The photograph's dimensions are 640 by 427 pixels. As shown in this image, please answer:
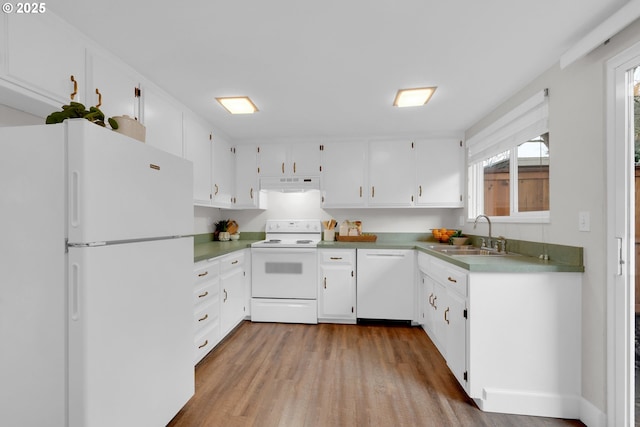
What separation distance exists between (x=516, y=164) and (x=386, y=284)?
168cm

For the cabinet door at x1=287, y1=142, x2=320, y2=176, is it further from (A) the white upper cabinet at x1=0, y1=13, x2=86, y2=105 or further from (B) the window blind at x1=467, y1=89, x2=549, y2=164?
(A) the white upper cabinet at x1=0, y1=13, x2=86, y2=105

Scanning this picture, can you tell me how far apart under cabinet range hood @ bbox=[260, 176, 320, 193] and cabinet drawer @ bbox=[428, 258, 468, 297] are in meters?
1.67

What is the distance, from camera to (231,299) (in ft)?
9.38

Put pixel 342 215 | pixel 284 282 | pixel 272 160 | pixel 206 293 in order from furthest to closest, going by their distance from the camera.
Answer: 1. pixel 342 215
2. pixel 272 160
3. pixel 284 282
4. pixel 206 293

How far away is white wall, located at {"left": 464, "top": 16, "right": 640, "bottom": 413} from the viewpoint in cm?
157

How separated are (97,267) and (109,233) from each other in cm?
14

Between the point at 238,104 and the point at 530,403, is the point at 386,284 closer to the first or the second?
the point at 530,403

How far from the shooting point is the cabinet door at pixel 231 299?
269cm

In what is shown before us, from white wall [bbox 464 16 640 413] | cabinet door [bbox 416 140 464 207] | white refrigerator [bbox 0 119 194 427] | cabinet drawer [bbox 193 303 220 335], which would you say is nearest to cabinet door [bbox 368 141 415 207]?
cabinet door [bbox 416 140 464 207]

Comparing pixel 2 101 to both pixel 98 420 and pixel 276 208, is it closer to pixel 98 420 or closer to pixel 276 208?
pixel 98 420

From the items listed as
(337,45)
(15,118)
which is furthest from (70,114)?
(337,45)

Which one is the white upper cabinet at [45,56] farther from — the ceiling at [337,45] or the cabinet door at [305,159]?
the cabinet door at [305,159]

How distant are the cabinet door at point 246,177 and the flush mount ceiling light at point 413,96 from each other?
1.93 meters

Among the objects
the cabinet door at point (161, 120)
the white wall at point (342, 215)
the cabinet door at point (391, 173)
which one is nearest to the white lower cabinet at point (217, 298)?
the white wall at point (342, 215)
